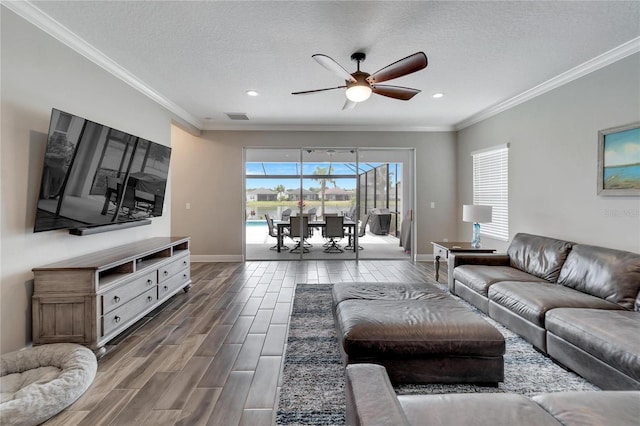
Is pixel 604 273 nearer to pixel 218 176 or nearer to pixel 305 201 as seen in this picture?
pixel 305 201

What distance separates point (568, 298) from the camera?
2.50m

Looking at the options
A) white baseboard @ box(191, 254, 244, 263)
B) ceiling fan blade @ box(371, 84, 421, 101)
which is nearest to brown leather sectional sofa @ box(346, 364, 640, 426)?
ceiling fan blade @ box(371, 84, 421, 101)

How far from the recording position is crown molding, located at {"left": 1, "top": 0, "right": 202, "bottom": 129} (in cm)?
230

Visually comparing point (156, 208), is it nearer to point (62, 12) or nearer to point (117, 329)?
point (117, 329)

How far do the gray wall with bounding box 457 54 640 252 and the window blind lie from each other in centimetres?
14

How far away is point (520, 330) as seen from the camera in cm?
260

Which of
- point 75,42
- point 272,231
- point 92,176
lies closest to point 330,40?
point 75,42

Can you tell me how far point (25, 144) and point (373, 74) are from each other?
3.03m

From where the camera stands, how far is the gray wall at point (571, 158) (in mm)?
2904

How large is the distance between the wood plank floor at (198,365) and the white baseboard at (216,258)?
176 centimetres

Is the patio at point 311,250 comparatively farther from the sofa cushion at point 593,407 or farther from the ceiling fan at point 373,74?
the sofa cushion at point 593,407

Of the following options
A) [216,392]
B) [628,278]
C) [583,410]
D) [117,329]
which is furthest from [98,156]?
Answer: [628,278]

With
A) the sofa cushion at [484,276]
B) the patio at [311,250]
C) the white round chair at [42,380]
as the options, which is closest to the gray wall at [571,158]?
the sofa cushion at [484,276]

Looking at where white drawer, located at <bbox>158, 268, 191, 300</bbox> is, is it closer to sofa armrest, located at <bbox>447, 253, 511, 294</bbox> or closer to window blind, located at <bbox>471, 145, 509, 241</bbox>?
sofa armrest, located at <bbox>447, 253, 511, 294</bbox>
